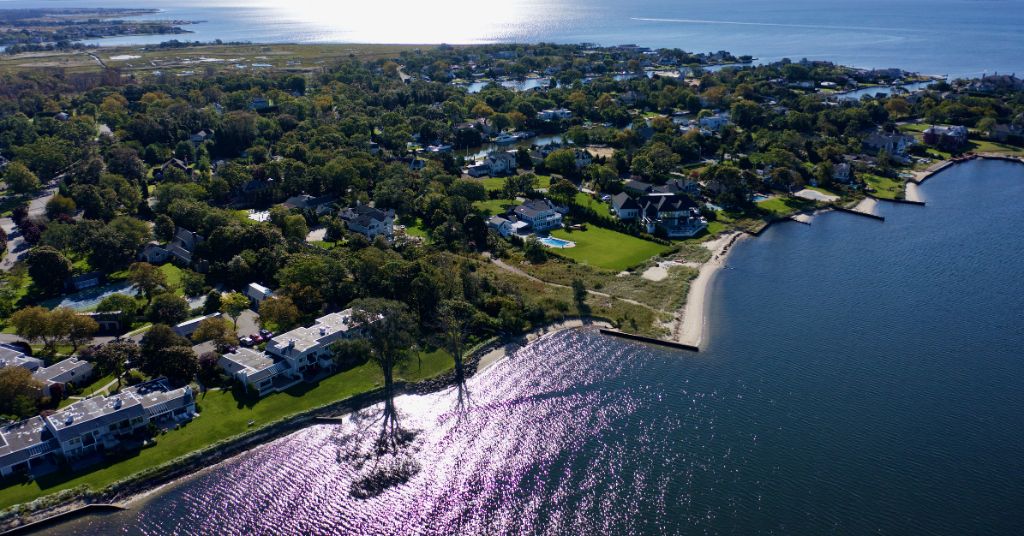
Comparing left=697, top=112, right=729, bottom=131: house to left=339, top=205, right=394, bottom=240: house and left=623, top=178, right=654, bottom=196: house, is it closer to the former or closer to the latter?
left=623, top=178, right=654, bottom=196: house

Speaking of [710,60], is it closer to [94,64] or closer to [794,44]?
[794,44]

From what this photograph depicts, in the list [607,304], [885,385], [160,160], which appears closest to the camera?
[885,385]

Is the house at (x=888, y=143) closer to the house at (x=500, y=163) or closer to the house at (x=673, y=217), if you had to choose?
the house at (x=673, y=217)

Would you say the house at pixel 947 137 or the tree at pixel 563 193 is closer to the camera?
the tree at pixel 563 193

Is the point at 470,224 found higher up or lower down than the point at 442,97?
lower down

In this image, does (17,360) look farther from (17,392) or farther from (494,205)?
(494,205)

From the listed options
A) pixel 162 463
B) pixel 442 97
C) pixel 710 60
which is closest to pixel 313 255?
pixel 162 463

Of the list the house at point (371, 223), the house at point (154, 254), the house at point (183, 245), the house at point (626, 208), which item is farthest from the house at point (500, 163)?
the house at point (154, 254)
